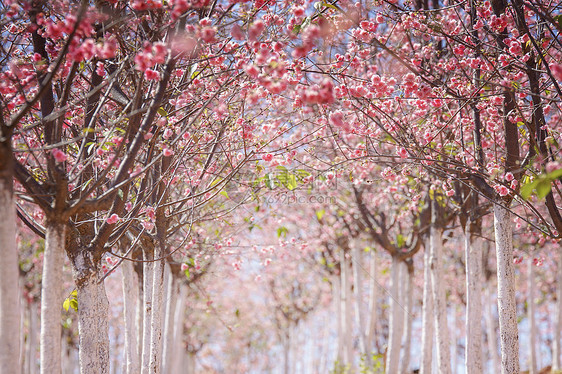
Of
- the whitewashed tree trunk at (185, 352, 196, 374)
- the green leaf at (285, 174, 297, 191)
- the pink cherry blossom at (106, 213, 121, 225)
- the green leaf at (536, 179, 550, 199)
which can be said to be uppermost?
the green leaf at (285, 174, 297, 191)

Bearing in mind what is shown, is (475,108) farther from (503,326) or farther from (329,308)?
(329,308)

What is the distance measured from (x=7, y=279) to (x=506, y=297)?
18.6 ft

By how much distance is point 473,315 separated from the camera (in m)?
8.08

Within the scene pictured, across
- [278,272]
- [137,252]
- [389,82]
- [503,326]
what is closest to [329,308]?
[278,272]

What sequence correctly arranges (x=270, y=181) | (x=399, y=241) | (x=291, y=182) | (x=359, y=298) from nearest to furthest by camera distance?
1. (x=270, y=181)
2. (x=291, y=182)
3. (x=399, y=241)
4. (x=359, y=298)

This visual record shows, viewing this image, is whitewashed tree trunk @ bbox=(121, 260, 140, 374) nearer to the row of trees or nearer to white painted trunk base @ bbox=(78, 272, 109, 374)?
the row of trees

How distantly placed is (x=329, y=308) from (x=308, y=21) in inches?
764

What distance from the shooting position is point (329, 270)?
55.2 feet

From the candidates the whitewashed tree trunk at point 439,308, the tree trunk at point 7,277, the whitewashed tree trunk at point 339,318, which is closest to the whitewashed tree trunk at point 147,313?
the tree trunk at point 7,277

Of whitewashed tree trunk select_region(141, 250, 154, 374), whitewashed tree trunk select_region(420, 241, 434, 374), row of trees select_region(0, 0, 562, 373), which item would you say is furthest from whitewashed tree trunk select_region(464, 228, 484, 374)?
whitewashed tree trunk select_region(141, 250, 154, 374)

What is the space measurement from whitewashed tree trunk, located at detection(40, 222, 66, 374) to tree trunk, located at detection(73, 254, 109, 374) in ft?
3.21

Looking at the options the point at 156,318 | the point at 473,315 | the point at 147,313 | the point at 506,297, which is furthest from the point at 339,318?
the point at 506,297

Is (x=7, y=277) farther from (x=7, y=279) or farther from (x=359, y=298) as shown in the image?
(x=359, y=298)

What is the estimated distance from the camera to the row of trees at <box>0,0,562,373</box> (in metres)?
4.28
